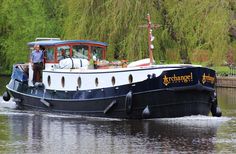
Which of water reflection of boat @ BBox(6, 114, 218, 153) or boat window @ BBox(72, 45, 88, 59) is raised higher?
boat window @ BBox(72, 45, 88, 59)

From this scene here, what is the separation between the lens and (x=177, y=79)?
28266 mm

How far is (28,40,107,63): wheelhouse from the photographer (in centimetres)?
3378

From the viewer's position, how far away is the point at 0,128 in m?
26.8

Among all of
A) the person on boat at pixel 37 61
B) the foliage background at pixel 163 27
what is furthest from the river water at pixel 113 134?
the foliage background at pixel 163 27

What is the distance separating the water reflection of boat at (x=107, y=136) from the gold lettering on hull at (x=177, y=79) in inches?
59.5

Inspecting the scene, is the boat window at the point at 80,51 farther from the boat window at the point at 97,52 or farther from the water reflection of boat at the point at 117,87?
the boat window at the point at 97,52

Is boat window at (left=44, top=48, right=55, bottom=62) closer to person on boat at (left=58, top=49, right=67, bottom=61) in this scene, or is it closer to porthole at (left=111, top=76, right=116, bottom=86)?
person on boat at (left=58, top=49, right=67, bottom=61)

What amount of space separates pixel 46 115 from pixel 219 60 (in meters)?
18.5

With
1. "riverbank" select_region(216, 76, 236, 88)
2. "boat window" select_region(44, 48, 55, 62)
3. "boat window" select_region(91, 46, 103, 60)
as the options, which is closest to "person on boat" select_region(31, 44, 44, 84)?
"boat window" select_region(44, 48, 55, 62)

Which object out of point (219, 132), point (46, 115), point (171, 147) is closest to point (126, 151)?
point (171, 147)

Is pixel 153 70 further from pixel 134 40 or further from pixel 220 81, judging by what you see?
pixel 220 81

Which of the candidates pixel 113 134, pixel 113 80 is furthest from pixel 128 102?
pixel 113 134

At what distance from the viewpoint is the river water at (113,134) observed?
21.9 meters

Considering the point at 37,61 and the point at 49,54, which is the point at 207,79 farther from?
the point at 37,61
